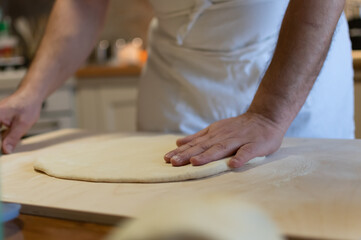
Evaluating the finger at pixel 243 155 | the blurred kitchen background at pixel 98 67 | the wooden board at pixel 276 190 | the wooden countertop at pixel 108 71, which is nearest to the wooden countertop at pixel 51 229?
the wooden board at pixel 276 190

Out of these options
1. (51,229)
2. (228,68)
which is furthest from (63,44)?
(51,229)

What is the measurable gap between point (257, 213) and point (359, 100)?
1.37 m

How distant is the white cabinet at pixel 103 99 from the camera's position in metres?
2.28

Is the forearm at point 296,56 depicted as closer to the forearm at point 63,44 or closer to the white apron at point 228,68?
the white apron at point 228,68

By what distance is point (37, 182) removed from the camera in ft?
2.16

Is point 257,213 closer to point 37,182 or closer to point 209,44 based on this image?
point 37,182

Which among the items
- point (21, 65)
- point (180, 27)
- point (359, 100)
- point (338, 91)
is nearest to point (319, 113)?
point (338, 91)

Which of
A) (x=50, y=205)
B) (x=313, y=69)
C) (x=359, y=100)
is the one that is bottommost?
(x=359, y=100)

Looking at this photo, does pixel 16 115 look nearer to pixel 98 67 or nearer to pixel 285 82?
pixel 285 82

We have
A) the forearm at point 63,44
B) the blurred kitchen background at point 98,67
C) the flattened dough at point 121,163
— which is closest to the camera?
the flattened dough at point 121,163

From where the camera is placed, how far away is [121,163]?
714mm

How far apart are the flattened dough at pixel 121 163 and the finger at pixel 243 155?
1 cm

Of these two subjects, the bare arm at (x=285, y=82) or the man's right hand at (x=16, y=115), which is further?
the man's right hand at (x=16, y=115)

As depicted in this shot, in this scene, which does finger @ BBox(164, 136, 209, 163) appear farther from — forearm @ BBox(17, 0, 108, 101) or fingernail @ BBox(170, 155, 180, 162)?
forearm @ BBox(17, 0, 108, 101)
